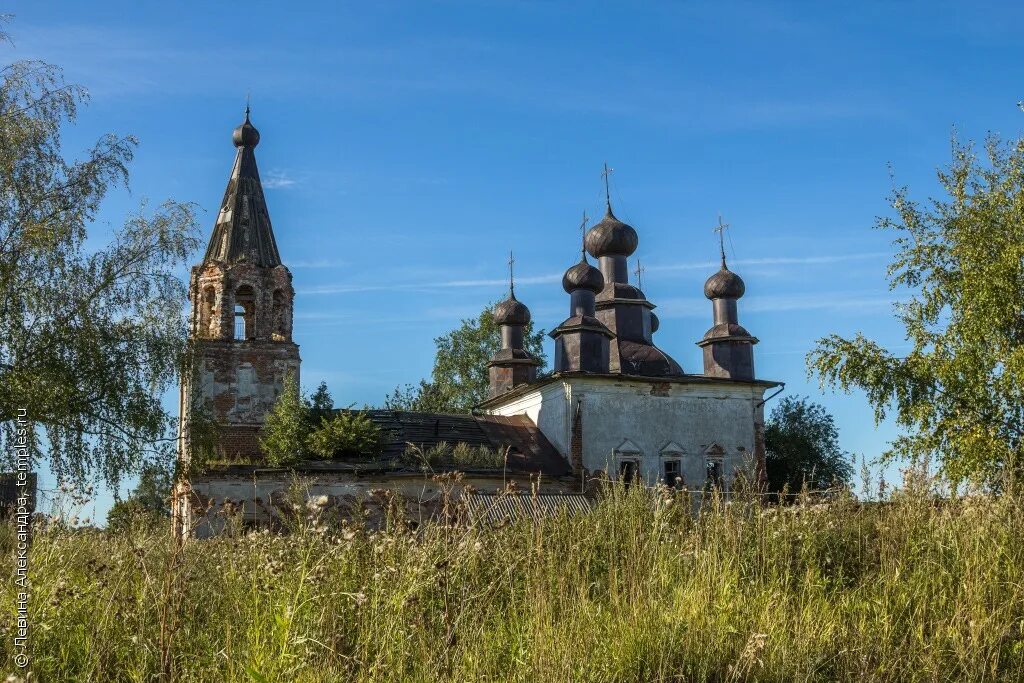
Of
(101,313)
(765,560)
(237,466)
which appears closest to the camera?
(765,560)

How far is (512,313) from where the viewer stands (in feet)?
112

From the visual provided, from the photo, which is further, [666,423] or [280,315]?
[666,423]

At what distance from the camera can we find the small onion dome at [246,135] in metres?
28.8

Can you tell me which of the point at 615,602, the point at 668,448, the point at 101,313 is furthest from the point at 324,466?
the point at 615,602

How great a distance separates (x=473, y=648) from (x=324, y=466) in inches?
719

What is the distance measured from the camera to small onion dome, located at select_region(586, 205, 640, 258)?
32.1m

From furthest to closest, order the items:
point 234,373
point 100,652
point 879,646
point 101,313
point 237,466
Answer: point 234,373 < point 237,466 < point 101,313 < point 879,646 < point 100,652

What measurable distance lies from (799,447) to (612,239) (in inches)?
410

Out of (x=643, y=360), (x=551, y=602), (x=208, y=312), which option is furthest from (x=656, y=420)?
(x=551, y=602)

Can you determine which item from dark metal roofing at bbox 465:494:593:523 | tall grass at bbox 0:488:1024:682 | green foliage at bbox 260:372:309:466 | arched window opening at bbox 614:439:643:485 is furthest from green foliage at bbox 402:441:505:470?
tall grass at bbox 0:488:1024:682

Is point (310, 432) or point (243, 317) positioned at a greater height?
point (243, 317)

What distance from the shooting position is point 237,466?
22953mm

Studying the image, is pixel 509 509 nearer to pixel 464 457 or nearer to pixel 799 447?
pixel 464 457

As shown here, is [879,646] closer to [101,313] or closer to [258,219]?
[101,313]
